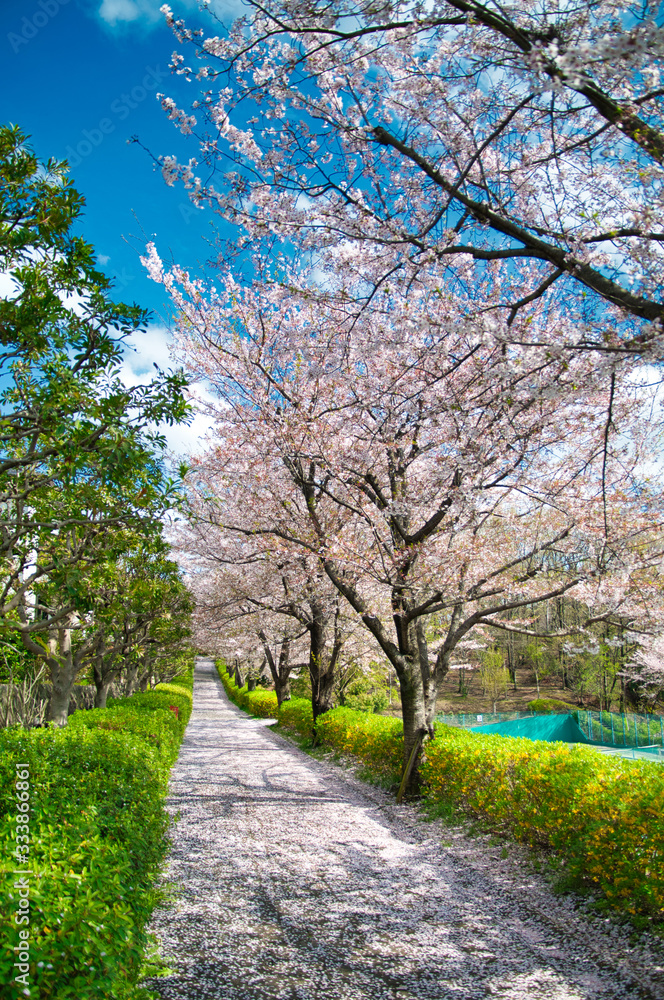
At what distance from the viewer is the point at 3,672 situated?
46.4 feet

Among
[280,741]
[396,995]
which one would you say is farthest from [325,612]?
[396,995]

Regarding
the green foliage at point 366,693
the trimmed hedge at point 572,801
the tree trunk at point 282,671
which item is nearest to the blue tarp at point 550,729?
the green foliage at point 366,693

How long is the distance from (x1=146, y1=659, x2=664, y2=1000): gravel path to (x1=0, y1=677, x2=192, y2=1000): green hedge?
596 millimetres

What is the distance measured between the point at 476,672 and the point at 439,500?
4743 cm

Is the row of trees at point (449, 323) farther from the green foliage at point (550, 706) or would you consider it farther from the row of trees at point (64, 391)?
the green foliage at point (550, 706)

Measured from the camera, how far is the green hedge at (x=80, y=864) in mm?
1779

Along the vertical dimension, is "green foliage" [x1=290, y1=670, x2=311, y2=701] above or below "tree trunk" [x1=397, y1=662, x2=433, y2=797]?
below

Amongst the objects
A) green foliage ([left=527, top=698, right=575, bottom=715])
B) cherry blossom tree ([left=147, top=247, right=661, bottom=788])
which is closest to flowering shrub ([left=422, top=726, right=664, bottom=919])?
cherry blossom tree ([left=147, top=247, right=661, bottom=788])

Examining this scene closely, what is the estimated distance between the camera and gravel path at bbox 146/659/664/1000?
10.7 ft

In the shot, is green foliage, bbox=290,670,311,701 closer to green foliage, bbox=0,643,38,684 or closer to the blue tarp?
the blue tarp

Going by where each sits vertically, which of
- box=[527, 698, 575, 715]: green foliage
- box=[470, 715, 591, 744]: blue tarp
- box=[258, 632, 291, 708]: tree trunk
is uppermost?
box=[258, 632, 291, 708]: tree trunk

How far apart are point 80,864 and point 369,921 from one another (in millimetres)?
2797

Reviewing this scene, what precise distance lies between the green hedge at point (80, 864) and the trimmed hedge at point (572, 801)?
129 inches

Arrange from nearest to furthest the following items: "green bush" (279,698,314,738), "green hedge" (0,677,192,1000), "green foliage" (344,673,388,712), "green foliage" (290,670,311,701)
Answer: "green hedge" (0,677,192,1000) → "green bush" (279,698,314,738) → "green foliage" (344,673,388,712) → "green foliage" (290,670,311,701)
